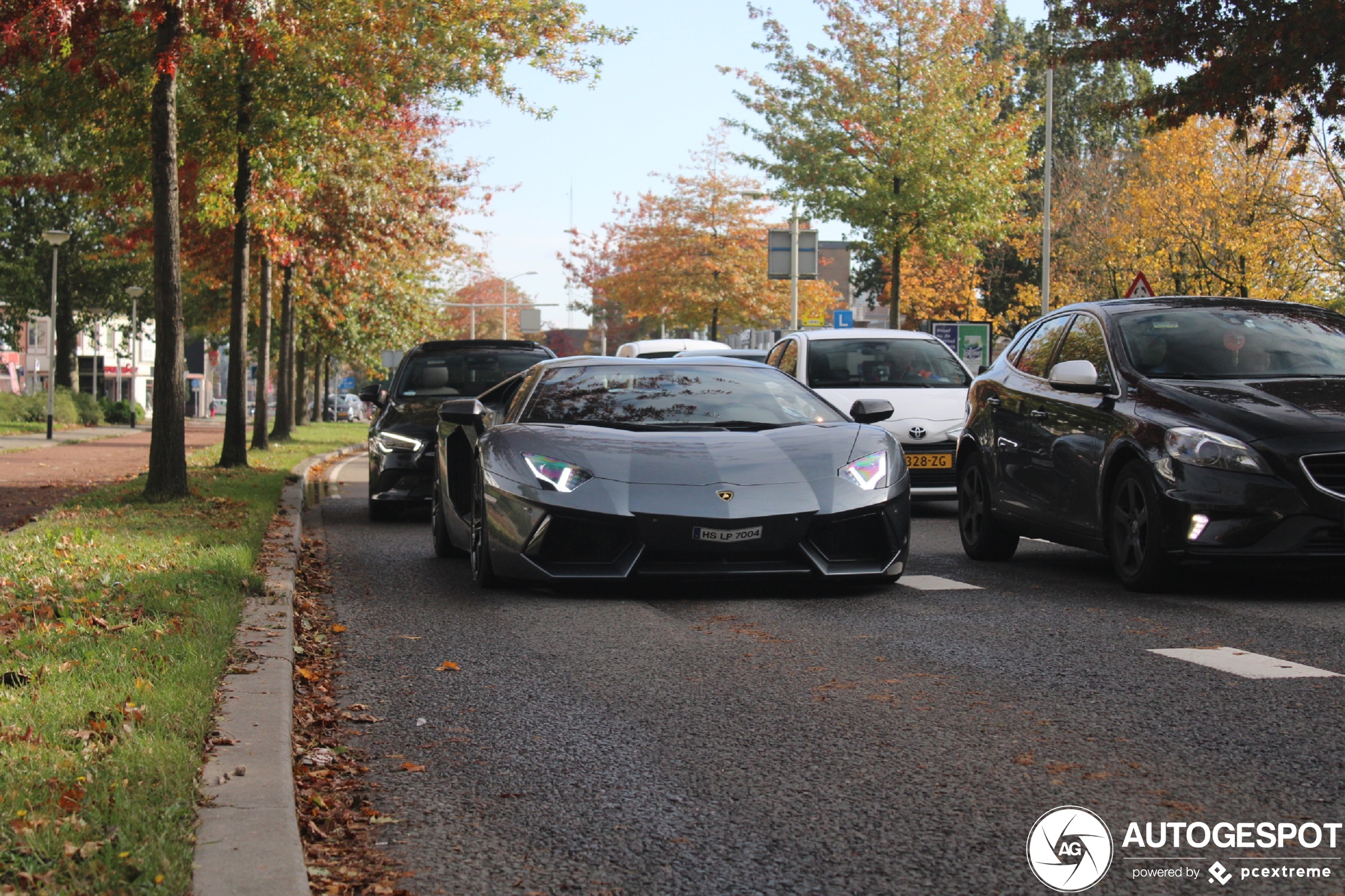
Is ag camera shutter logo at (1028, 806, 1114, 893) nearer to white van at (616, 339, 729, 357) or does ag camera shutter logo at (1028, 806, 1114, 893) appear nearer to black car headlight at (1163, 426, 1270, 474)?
black car headlight at (1163, 426, 1270, 474)

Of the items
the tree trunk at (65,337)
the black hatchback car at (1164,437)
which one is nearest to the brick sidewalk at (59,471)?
the black hatchback car at (1164,437)

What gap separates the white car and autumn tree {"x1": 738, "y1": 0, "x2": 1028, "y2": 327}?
52.5 feet

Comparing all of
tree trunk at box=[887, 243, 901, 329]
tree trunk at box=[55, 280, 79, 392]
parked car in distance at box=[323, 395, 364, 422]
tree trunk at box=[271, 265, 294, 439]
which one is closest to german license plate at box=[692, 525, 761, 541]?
tree trunk at box=[887, 243, 901, 329]

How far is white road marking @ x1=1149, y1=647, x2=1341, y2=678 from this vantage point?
5.98m

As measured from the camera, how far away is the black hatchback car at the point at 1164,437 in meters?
7.86

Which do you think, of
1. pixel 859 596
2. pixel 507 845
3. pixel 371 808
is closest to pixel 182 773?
pixel 371 808

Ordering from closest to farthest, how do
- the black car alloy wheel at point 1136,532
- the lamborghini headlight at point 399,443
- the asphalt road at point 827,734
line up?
1. the asphalt road at point 827,734
2. the black car alloy wheel at point 1136,532
3. the lamborghini headlight at point 399,443

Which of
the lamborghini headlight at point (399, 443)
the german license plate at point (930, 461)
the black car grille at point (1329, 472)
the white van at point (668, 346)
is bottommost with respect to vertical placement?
the german license plate at point (930, 461)

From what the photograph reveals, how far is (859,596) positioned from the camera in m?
8.42

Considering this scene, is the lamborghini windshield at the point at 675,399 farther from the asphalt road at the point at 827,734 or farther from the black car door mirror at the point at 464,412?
the asphalt road at the point at 827,734

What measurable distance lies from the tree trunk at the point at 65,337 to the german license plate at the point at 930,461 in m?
40.0

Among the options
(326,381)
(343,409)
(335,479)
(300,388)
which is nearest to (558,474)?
→ (335,479)

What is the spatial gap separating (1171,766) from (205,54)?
15342 millimetres

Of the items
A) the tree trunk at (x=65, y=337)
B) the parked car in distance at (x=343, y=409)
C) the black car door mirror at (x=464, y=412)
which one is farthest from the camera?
the parked car in distance at (x=343, y=409)
